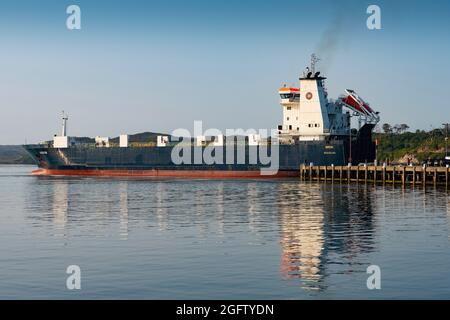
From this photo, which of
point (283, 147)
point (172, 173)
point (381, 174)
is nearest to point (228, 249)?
point (381, 174)

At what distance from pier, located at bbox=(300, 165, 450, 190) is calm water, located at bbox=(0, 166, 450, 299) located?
775 inches

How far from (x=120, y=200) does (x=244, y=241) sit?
24380 mm

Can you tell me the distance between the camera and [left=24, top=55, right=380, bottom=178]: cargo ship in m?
85.4

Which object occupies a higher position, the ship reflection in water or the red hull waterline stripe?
the red hull waterline stripe

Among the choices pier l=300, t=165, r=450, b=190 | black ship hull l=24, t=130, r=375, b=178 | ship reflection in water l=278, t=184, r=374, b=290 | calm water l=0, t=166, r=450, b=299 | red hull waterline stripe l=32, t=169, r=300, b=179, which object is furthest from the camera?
red hull waterline stripe l=32, t=169, r=300, b=179

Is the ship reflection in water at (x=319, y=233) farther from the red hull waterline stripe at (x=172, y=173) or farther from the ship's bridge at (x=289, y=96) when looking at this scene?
the ship's bridge at (x=289, y=96)

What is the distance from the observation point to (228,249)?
87.9 ft

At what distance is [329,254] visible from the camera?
25141 mm

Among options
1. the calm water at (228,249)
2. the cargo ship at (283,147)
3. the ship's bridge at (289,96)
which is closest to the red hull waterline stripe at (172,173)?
the cargo ship at (283,147)

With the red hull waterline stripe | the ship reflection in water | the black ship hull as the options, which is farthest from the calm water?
the red hull waterline stripe

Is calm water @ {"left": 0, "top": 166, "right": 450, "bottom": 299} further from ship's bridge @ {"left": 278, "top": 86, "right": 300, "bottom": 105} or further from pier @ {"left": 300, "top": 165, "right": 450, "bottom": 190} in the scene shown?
ship's bridge @ {"left": 278, "top": 86, "right": 300, "bottom": 105}
